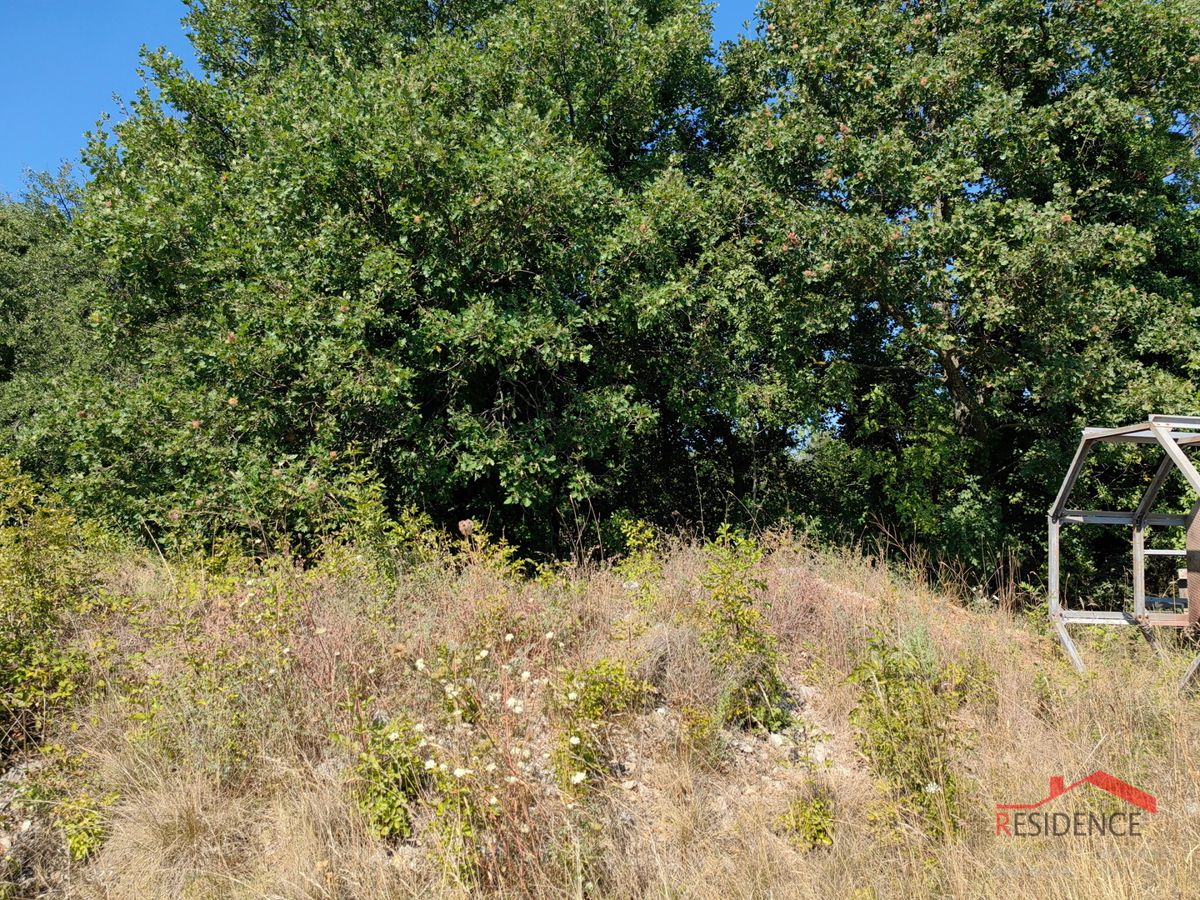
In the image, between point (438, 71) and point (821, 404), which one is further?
point (821, 404)

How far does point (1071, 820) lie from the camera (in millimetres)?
3082

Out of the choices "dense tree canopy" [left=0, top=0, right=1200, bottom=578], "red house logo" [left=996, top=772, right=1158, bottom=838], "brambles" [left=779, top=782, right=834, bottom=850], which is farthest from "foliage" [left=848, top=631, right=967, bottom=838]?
"dense tree canopy" [left=0, top=0, right=1200, bottom=578]

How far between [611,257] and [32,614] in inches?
262

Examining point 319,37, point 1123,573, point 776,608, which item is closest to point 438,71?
point 319,37

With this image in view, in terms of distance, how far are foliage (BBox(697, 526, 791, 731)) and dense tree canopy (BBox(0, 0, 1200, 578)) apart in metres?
3.28

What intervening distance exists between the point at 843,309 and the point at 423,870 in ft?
25.9

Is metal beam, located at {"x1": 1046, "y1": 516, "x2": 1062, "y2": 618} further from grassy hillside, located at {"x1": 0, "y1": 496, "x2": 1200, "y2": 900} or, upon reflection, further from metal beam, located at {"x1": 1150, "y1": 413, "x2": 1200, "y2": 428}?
metal beam, located at {"x1": 1150, "y1": 413, "x2": 1200, "y2": 428}

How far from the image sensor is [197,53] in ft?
37.4

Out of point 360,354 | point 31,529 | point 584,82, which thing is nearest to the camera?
point 31,529

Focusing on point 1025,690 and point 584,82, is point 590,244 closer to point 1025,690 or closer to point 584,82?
point 584,82

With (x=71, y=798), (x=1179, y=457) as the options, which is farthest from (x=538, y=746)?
(x=1179, y=457)

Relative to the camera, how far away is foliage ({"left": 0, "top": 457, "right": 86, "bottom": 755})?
3.68 m

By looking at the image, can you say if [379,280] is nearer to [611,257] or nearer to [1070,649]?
[611,257]

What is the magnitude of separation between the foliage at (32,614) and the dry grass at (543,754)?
0.68 ft
